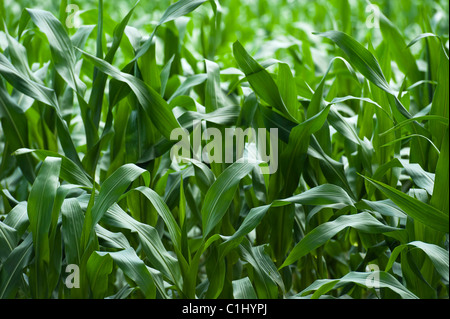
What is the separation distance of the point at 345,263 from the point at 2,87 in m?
0.75

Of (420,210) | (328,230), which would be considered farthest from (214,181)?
(420,210)

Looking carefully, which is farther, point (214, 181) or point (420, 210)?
point (214, 181)

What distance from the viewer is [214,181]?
96 centimetres

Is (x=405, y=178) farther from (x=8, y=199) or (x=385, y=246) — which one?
(x=8, y=199)

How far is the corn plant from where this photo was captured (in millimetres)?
889

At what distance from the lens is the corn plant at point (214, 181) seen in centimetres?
89

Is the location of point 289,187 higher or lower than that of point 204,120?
lower

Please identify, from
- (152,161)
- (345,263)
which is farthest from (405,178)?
(152,161)

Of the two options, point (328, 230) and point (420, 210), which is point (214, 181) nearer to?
point (328, 230)

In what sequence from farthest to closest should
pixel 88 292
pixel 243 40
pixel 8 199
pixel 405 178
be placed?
pixel 243 40, pixel 405 178, pixel 8 199, pixel 88 292
